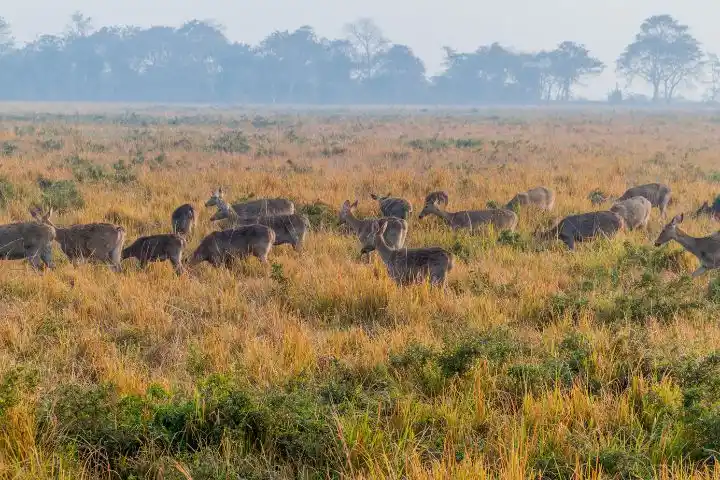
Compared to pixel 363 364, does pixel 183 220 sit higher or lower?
higher

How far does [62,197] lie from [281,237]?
19.9 ft

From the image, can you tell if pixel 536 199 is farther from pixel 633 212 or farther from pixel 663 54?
pixel 663 54

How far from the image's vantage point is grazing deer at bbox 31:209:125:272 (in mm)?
10242

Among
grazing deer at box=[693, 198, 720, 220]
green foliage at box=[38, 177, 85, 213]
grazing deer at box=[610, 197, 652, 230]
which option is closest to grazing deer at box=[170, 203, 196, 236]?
green foliage at box=[38, 177, 85, 213]

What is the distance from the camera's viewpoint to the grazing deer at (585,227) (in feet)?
38.3

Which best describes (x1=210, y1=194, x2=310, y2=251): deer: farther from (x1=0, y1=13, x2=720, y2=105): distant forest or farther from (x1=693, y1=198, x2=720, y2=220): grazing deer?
(x1=0, y1=13, x2=720, y2=105): distant forest

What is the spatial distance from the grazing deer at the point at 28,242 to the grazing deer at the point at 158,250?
4.01 feet

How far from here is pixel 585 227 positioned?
463 inches

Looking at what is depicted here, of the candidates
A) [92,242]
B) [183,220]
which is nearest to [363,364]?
[92,242]

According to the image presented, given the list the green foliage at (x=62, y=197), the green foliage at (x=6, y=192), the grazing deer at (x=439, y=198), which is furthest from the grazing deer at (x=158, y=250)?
the grazing deer at (x=439, y=198)

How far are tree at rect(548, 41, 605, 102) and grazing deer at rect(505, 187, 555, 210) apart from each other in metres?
140

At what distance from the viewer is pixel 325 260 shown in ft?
34.0

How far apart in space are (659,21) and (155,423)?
496 feet

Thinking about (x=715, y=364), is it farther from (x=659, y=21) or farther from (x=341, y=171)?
(x=659, y=21)
